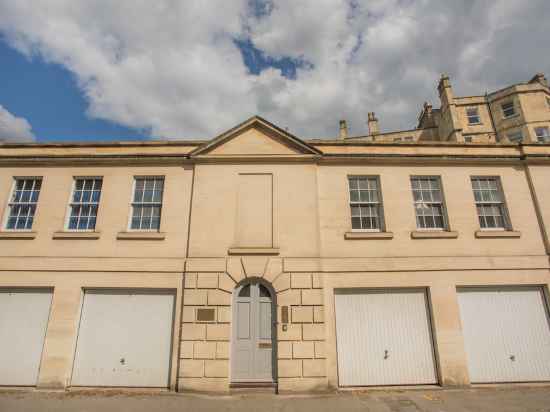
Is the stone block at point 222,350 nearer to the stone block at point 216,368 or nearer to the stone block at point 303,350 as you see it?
the stone block at point 216,368

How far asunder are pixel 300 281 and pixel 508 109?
32.8 m

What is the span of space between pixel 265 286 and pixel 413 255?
16.3 ft

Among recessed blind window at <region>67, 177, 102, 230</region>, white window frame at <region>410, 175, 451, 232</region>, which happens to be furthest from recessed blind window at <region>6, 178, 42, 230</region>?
white window frame at <region>410, 175, 451, 232</region>

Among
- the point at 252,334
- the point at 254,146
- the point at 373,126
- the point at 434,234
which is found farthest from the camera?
the point at 373,126

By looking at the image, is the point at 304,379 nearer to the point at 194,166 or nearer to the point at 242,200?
the point at 242,200

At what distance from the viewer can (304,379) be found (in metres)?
8.23

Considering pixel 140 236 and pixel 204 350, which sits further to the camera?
pixel 140 236

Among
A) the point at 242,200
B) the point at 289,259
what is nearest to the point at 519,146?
the point at 289,259

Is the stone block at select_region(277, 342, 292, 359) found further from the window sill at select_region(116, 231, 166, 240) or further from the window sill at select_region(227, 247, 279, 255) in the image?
the window sill at select_region(116, 231, 166, 240)

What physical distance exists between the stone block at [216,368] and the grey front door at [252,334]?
23cm

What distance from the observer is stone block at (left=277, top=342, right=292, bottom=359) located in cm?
839

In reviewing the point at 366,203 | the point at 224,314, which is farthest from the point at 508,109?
the point at 224,314

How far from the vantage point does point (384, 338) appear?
8930mm

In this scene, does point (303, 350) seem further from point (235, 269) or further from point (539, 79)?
point (539, 79)
